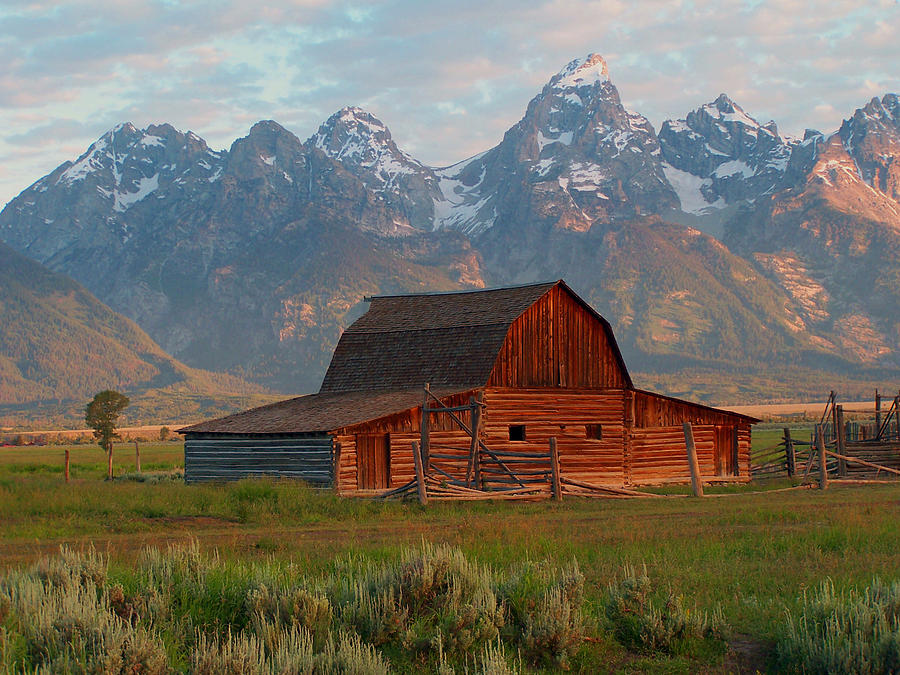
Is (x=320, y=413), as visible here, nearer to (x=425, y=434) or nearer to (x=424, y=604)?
(x=425, y=434)

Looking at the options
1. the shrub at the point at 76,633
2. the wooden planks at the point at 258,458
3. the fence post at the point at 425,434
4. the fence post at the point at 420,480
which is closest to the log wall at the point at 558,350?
the fence post at the point at 425,434

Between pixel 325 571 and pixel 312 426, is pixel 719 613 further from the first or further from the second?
pixel 312 426

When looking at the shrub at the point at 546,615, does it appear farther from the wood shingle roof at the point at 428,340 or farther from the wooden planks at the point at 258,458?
the wood shingle roof at the point at 428,340

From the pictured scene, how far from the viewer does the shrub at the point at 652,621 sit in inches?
415

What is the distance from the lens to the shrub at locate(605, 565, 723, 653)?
1054 centimetres

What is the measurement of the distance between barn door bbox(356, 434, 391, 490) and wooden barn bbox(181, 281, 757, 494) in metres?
0.04

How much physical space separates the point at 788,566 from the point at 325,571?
19.6ft

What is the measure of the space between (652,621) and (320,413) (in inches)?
980

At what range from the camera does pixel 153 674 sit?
870cm

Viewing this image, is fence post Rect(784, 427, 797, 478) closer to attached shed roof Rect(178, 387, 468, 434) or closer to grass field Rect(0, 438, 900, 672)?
grass field Rect(0, 438, 900, 672)

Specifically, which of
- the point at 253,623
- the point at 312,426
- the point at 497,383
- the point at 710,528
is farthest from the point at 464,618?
the point at 497,383

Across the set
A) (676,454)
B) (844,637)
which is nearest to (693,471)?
(676,454)

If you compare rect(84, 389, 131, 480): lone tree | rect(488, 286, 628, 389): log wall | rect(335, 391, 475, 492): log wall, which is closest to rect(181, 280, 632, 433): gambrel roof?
rect(488, 286, 628, 389): log wall

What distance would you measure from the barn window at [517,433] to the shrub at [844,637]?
2528 cm
